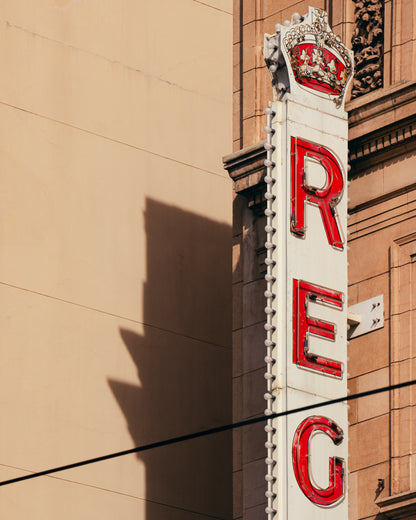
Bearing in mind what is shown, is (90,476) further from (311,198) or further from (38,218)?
(311,198)

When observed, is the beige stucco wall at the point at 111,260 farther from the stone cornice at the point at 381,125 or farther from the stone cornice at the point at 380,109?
the stone cornice at the point at 380,109

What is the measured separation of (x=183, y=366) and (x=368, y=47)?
6.86 meters

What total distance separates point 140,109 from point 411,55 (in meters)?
6.90

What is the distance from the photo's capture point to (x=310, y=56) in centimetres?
3027

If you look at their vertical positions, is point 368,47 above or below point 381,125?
above

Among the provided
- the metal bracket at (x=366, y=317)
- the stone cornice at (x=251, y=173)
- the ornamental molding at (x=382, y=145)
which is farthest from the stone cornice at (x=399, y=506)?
the stone cornice at (x=251, y=173)

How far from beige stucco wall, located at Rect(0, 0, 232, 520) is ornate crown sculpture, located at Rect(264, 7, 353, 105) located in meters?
5.66

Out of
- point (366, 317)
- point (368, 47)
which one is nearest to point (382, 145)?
point (368, 47)

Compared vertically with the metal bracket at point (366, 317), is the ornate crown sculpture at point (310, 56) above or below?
above

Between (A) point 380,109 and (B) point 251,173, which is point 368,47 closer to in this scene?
(A) point 380,109

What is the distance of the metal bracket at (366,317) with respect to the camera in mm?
29875

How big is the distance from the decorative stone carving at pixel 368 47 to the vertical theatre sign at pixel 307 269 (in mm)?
797

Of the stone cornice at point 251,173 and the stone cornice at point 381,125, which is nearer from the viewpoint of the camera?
the stone cornice at point 381,125

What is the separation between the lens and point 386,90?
3050cm
